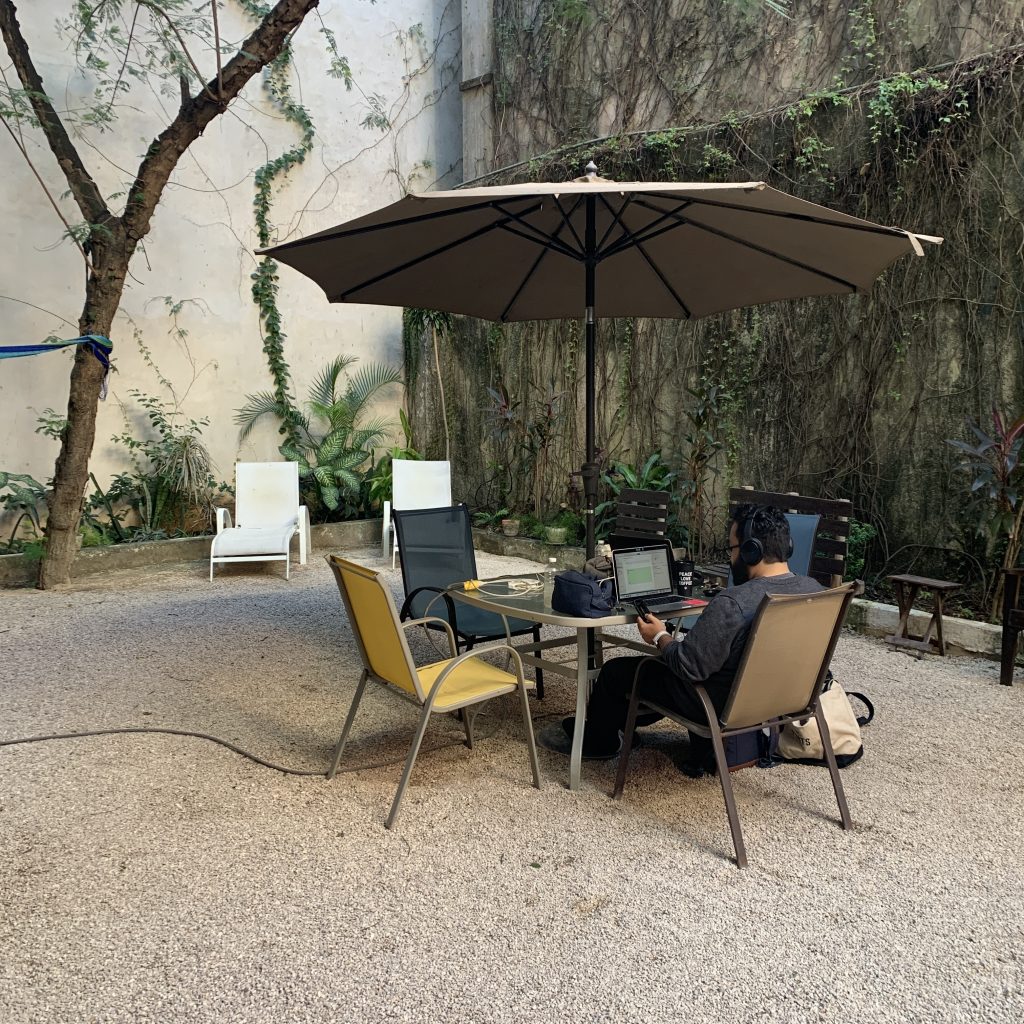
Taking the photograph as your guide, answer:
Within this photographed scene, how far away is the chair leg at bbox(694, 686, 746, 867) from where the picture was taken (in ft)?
8.45

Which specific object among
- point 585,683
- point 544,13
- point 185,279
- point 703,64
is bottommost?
point 585,683

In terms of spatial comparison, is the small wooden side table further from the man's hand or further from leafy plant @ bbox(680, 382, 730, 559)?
the man's hand

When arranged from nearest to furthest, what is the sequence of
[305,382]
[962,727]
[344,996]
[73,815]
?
[344,996] → [73,815] → [962,727] → [305,382]

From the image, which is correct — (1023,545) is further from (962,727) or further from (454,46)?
(454,46)

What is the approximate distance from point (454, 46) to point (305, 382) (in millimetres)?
4216

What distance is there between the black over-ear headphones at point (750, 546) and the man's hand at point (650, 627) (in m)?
0.35

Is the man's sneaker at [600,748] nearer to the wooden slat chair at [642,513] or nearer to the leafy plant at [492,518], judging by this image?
the wooden slat chair at [642,513]

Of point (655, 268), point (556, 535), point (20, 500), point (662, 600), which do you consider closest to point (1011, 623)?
point (662, 600)

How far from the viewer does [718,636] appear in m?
2.63

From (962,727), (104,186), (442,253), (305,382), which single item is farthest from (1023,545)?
(104,186)

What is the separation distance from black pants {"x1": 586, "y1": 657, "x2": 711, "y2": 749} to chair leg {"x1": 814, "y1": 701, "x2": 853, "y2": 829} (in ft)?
1.42

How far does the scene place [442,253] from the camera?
4074 mm

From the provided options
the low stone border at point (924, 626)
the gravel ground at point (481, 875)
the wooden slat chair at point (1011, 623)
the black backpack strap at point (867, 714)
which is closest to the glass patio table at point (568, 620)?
the gravel ground at point (481, 875)

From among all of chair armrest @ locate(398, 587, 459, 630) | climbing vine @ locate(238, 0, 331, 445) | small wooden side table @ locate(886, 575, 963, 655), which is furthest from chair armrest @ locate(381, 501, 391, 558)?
small wooden side table @ locate(886, 575, 963, 655)
